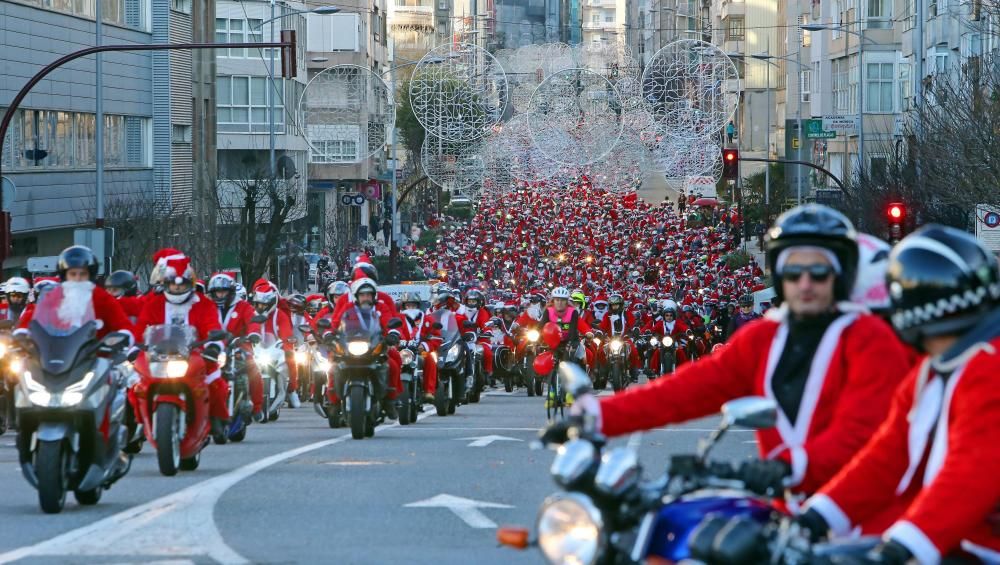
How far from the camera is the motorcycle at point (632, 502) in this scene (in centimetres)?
494

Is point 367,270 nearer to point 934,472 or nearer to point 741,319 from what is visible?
point 741,319

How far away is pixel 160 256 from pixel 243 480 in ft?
11.4

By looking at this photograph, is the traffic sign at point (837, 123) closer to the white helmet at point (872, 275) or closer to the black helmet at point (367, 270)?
the black helmet at point (367, 270)

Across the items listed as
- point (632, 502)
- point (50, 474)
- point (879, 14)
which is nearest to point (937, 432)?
point (632, 502)

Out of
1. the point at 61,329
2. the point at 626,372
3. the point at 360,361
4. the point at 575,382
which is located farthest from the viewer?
the point at 626,372

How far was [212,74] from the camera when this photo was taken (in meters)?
74.2

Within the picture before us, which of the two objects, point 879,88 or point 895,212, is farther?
point 879,88

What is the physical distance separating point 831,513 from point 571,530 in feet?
2.07

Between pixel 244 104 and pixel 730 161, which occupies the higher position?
pixel 244 104

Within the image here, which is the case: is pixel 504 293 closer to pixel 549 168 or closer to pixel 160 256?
pixel 549 168

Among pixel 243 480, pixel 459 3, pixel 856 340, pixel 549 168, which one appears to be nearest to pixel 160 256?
pixel 243 480

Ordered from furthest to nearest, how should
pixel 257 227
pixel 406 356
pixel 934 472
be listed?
pixel 257 227
pixel 406 356
pixel 934 472

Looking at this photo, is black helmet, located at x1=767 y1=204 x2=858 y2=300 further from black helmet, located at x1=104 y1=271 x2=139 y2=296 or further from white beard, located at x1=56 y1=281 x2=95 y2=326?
black helmet, located at x1=104 y1=271 x2=139 y2=296

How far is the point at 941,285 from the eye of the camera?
4984mm
